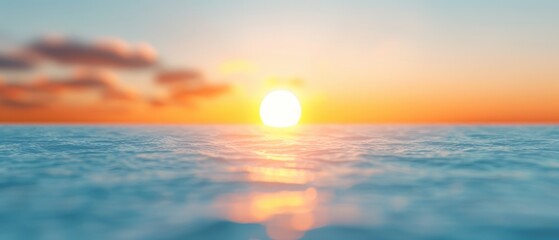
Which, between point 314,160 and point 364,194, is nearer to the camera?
point 364,194

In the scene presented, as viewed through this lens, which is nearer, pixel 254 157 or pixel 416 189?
pixel 416 189

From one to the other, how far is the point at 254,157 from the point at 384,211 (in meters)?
11.2

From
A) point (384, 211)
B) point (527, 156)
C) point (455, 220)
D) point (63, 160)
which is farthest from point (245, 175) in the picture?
point (527, 156)

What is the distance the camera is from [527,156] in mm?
20047

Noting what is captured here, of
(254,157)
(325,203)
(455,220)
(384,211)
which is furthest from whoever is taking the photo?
(254,157)

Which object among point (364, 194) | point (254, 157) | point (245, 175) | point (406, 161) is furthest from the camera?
point (254, 157)

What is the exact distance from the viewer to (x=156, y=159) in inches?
739

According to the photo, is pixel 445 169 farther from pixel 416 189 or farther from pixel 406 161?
pixel 416 189

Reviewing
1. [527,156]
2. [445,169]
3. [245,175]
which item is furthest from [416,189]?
[527,156]

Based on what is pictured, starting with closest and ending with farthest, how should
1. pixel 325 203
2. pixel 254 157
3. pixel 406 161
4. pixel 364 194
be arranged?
pixel 325 203 → pixel 364 194 → pixel 406 161 → pixel 254 157

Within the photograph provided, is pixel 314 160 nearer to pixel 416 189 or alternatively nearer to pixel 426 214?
pixel 416 189

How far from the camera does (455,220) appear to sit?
344 inches

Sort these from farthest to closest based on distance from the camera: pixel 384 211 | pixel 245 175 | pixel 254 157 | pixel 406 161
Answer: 1. pixel 254 157
2. pixel 406 161
3. pixel 245 175
4. pixel 384 211

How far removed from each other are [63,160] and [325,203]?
582 inches
